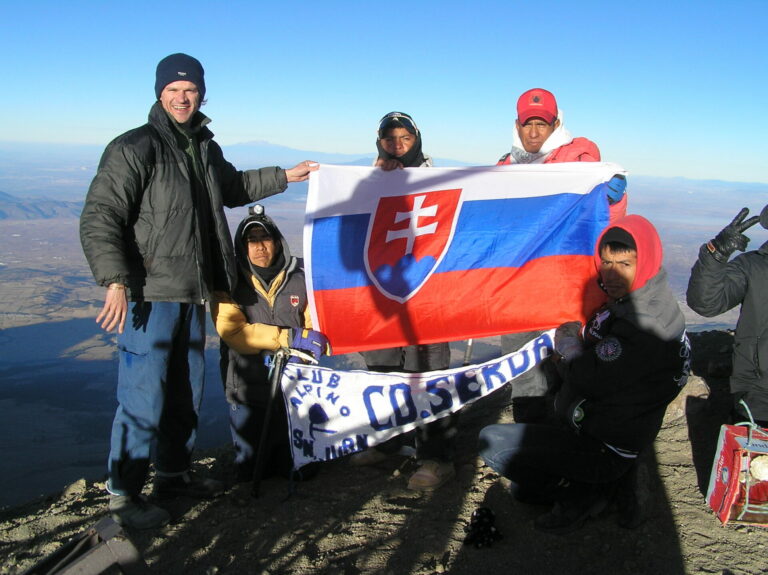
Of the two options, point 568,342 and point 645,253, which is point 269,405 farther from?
point 645,253

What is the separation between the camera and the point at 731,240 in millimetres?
3822

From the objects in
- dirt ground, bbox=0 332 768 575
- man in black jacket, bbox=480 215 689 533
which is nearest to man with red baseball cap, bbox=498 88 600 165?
man in black jacket, bbox=480 215 689 533

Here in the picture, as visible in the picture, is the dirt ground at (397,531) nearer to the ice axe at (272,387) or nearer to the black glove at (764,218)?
the ice axe at (272,387)

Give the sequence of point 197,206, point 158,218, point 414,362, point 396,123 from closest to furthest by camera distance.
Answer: point 158,218 → point 197,206 → point 414,362 → point 396,123

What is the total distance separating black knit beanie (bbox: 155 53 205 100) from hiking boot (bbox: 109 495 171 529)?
9.69ft

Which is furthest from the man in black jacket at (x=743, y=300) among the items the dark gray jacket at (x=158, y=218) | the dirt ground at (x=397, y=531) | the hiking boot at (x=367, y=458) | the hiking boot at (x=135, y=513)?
the hiking boot at (x=135, y=513)

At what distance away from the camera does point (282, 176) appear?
14.8 feet

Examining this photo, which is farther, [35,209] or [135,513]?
[35,209]

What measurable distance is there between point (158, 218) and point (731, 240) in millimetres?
4057

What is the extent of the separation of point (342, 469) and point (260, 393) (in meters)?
1.06

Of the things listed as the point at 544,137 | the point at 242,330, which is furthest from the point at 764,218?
the point at 242,330

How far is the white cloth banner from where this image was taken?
4.09 metres

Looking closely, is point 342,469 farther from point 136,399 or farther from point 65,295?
point 65,295

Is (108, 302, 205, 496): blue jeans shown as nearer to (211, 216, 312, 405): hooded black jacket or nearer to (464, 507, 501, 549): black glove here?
(211, 216, 312, 405): hooded black jacket
